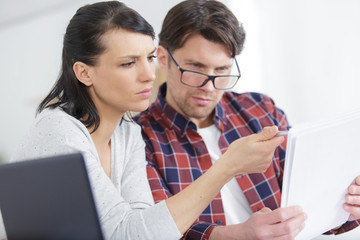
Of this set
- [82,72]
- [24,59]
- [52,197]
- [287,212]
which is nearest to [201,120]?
[82,72]

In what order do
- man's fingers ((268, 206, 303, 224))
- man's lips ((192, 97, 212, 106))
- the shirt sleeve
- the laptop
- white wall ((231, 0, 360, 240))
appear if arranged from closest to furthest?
1. the laptop
2. man's fingers ((268, 206, 303, 224))
3. the shirt sleeve
4. man's lips ((192, 97, 212, 106))
5. white wall ((231, 0, 360, 240))

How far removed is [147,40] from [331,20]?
177 cm

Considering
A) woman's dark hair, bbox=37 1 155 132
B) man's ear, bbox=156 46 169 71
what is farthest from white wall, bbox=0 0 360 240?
woman's dark hair, bbox=37 1 155 132

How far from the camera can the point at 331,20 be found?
252 cm

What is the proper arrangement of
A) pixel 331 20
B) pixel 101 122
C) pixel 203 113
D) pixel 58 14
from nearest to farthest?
pixel 101 122 < pixel 203 113 < pixel 331 20 < pixel 58 14

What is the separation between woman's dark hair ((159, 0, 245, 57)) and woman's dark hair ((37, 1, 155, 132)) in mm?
339

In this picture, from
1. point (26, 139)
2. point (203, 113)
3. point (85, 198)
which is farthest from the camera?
point (203, 113)

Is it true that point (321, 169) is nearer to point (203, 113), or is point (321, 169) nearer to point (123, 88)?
point (123, 88)

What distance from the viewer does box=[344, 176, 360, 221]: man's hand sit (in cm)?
104

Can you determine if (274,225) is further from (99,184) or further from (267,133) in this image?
(99,184)

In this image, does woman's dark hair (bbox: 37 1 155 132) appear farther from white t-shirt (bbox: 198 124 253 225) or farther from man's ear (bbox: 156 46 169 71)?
white t-shirt (bbox: 198 124 253 225)

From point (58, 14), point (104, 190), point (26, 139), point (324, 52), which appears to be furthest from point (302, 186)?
point (58, 14)

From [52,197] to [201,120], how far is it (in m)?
0.93

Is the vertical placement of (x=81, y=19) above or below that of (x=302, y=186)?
above
